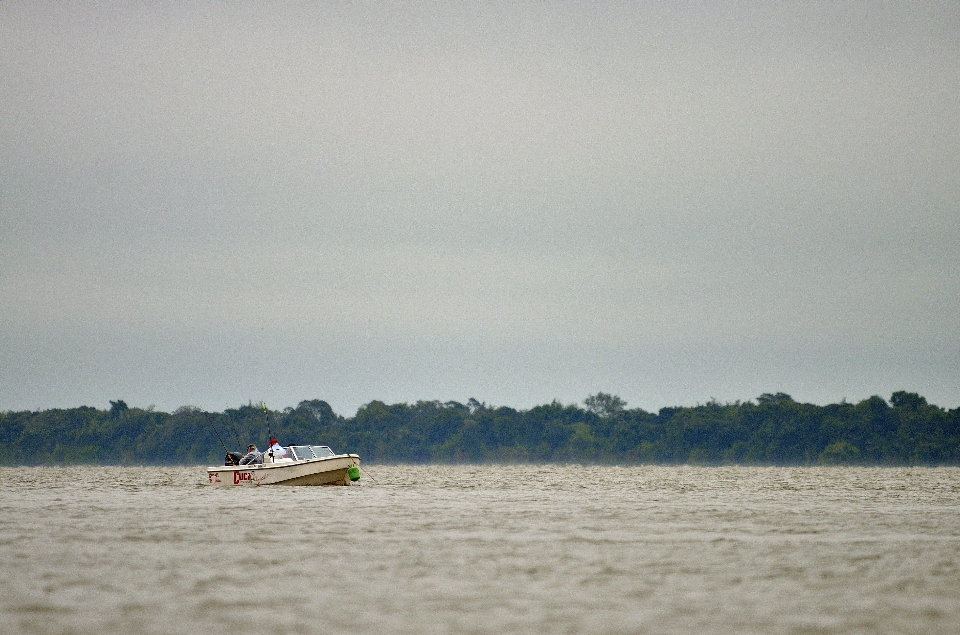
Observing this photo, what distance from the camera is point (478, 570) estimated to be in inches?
824

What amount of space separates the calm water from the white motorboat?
506 inches

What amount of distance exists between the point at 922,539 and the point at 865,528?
122 inches

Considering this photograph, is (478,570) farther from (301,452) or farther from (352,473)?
(301,452)

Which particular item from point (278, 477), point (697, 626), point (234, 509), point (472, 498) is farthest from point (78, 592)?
point (278, 477)

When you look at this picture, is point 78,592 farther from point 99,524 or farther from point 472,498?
point 472,498

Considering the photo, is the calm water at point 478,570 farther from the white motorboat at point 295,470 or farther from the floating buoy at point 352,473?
the floating buoy at point 352,473

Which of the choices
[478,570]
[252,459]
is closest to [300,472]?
[252,459]

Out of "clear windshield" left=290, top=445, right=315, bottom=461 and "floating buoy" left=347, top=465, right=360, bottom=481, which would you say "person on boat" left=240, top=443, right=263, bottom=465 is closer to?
"clear windshield" left=290, top=445, right=315, bottom=461

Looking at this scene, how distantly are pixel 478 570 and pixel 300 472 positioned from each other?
3053 centimetres

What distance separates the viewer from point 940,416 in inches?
7239

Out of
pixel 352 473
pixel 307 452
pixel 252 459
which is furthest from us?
pixel 307 452

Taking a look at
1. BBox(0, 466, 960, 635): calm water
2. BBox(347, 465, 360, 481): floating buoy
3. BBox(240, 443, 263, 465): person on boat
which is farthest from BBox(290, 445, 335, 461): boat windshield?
BBox(0, 466, 960, 635): calm water

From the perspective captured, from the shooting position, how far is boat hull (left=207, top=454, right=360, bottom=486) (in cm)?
5047

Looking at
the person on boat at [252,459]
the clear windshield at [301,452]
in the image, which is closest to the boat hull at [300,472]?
the person on boat at [252,459]
